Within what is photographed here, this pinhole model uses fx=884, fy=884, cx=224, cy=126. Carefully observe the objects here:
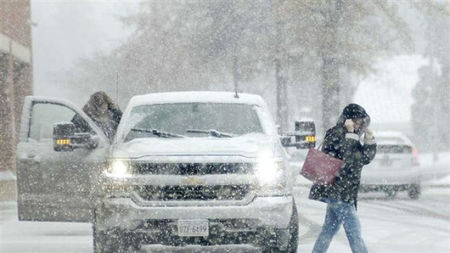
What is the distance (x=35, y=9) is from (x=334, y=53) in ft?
329

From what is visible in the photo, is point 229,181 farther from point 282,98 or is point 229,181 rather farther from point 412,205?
point 282,98

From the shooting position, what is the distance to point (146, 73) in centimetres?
4550

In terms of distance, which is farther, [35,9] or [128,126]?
[35,9]

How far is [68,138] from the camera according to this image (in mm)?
9336

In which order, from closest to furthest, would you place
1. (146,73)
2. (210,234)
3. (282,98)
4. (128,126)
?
(210,234) → (128,126) → (282,98) → (146,73)

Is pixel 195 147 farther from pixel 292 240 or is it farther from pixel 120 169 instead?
pixel 292 240

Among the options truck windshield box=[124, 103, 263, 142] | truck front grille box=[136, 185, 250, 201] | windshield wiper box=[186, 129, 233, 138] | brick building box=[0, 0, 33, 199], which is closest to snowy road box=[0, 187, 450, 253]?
truck windshield box=[124, 103, 263, 142]

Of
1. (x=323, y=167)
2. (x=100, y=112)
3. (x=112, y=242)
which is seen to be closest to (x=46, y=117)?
(x=100, y=112)

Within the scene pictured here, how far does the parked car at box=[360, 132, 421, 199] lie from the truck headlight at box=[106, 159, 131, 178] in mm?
9737

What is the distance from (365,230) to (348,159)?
4406mm

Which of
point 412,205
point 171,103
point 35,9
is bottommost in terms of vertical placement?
point 412,205

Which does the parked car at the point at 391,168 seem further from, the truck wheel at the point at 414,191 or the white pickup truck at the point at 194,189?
the white pickup truck at the point at 194,189

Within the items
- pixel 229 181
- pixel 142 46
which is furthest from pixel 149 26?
pixel 229 181

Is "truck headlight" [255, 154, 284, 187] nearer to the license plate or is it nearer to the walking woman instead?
the walking woman
